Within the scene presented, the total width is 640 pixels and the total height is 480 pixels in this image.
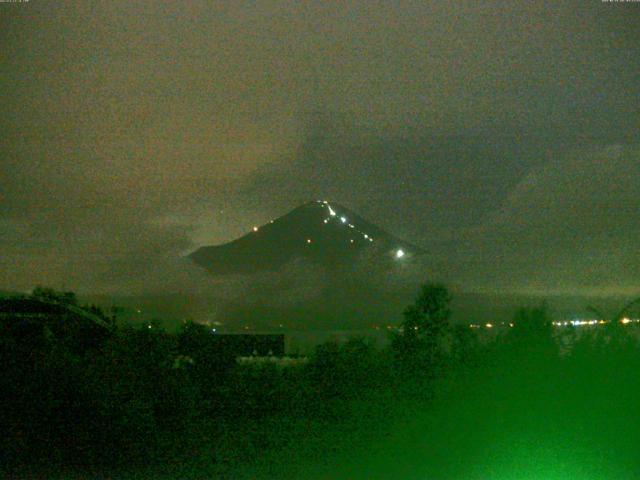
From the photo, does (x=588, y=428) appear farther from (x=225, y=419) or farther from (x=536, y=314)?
(x=225, y=419)

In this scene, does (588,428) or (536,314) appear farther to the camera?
(536,314)

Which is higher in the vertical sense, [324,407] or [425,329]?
[425,329]

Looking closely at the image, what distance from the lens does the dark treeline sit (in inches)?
322

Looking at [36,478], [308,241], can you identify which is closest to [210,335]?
[36,478]

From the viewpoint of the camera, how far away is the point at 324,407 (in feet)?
33.2

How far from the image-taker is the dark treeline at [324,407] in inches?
322

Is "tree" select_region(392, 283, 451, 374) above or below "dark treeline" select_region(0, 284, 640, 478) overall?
above

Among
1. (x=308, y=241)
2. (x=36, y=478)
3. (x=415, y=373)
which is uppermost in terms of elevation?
(x=308, y=241)

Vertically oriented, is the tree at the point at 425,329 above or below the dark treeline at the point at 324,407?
above

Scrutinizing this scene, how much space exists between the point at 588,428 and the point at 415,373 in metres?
2.55

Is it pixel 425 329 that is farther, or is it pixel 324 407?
pixel 425 329

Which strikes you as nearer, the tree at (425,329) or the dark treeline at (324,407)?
the dark treeline at (324,407)

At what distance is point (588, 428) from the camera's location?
8656mm

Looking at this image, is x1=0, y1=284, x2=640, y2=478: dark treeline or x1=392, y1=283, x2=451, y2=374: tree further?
x1=392, y1=283, x2=451, y2=374: tree
